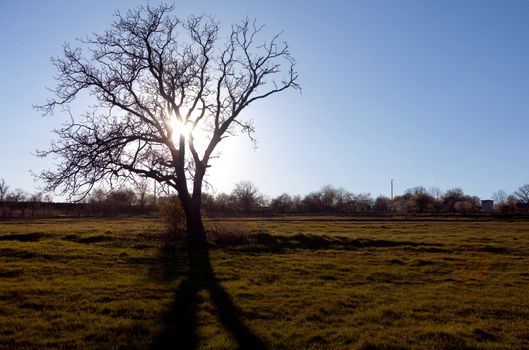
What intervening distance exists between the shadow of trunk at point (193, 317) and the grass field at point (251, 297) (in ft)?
0.12

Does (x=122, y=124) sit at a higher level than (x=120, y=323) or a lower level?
higher

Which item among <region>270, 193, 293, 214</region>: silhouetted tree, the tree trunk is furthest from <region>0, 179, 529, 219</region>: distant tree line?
the tree trunk

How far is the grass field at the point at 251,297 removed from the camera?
10285 millimetres

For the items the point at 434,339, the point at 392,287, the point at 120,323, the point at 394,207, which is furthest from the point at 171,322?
the point at 394,207

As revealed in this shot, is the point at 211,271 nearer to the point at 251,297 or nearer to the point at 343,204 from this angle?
the point at 251,297

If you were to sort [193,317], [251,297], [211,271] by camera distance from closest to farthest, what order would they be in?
1. [193,317]
2. [251,297]
3. [211,271]

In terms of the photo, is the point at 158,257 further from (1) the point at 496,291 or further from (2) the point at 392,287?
(1) the point at 496,291

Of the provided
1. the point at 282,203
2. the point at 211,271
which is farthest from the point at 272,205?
the point at 211,271

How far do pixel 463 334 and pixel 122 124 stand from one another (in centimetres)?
2109

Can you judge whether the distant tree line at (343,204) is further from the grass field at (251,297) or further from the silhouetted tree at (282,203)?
the grass field at (251,297)

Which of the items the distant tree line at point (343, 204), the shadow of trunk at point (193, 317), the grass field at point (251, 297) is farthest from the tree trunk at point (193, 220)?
the distant tree line at point (343, 204)

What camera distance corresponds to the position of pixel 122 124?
88.6 feet

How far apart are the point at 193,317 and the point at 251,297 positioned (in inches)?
107

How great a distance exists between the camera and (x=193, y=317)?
11.8m
